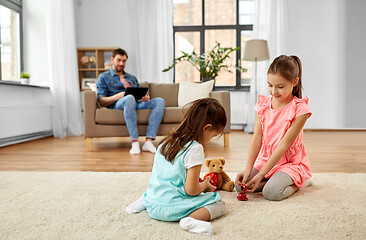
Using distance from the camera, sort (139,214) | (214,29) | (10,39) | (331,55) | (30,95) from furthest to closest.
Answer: (214,29)
(331,55)
(10,39)
(30,95)
(139,214)

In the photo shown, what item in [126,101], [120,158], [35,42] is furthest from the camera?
[35,42]

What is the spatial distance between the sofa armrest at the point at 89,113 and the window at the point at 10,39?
64.5 inches

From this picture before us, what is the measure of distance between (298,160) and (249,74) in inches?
150

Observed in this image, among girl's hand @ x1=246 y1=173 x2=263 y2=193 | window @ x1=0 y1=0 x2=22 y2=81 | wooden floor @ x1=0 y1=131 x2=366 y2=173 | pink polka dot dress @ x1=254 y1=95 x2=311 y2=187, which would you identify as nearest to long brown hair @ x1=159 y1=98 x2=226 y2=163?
girl's hand @ x1=246 y1=173 x2=263 y2=193

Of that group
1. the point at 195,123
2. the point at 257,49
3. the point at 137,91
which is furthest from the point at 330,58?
the point at 195,123

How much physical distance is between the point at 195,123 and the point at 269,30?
158 inches

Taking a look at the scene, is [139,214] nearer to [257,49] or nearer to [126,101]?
[126,101]

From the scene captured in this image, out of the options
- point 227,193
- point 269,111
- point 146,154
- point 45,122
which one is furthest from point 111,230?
point 45,122

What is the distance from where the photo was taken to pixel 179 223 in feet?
3.50

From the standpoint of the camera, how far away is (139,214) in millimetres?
1173

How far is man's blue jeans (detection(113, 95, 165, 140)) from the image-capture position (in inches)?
112

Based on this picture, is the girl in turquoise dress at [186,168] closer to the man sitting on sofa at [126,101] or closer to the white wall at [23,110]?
the man sitting on sofa at [126,101]

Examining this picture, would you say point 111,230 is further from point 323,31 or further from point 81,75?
point 323,31

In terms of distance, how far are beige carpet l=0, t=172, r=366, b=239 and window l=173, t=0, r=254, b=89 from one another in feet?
11.9
